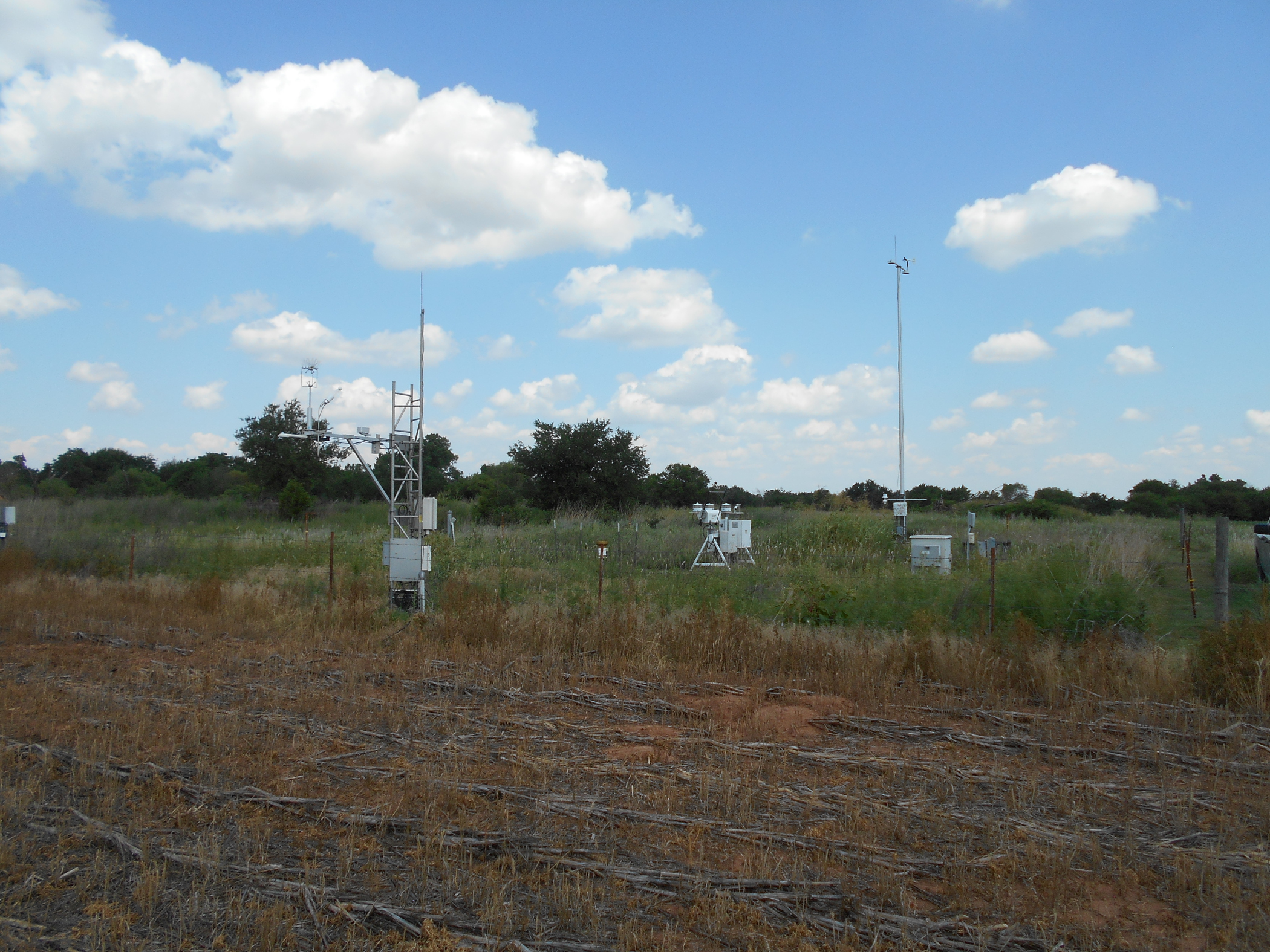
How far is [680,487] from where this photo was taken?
59969 millimetres

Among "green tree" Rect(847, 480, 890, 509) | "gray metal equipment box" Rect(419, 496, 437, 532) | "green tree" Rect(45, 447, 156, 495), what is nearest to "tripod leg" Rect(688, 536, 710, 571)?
"gray metal equipment box" Rect(419, 496, 437, 532)

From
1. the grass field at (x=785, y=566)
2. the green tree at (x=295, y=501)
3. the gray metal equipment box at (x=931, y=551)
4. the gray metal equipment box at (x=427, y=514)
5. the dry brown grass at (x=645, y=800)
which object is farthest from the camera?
the green tree at (x=295, y=501)

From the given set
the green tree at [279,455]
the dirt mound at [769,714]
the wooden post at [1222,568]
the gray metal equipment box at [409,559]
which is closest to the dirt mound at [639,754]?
the dirt mound at [769,714]

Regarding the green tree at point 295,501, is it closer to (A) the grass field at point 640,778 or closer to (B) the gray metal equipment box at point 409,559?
(A) the grass field at point 640,778

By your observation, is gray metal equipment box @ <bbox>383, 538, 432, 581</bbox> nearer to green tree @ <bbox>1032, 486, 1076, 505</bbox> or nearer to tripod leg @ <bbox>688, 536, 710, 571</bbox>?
tripod leg @ <bbox>688, 536, 710, 571</bbox>

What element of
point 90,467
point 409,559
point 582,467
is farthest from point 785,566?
point 90,467

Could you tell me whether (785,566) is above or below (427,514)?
below

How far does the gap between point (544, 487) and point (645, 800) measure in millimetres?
40713

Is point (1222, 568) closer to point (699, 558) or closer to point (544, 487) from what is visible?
point (699, 558)

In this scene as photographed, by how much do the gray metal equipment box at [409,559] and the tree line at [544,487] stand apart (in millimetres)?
24562

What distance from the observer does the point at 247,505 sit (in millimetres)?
44312

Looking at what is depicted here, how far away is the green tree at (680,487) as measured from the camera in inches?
2242

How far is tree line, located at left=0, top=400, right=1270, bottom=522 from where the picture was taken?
44375 mm

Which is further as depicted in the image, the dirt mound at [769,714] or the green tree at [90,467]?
the green tree at [90,467]
